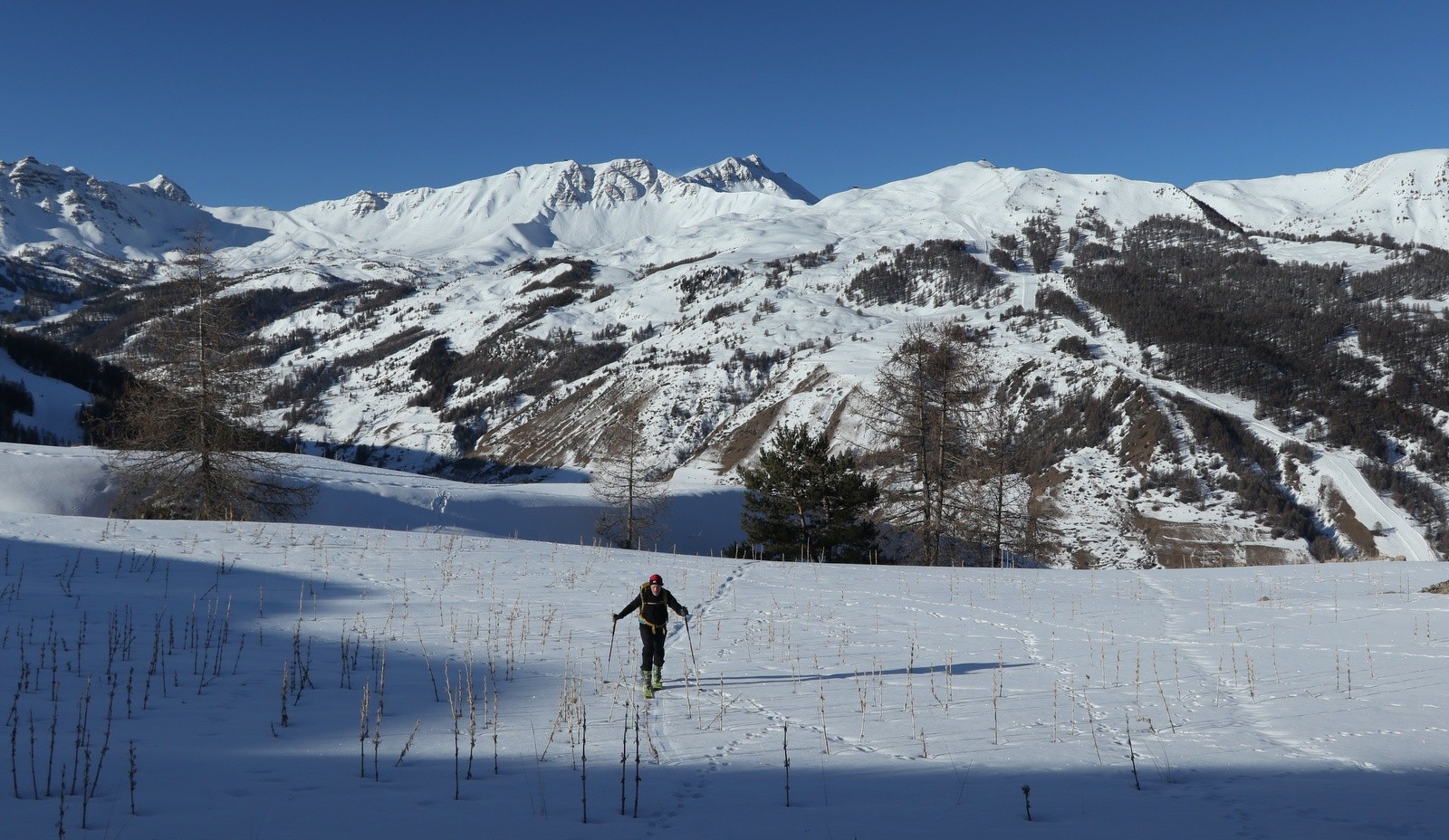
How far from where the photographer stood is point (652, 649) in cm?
931

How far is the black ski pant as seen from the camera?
9.27 metres

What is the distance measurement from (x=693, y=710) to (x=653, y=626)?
3.90 feet

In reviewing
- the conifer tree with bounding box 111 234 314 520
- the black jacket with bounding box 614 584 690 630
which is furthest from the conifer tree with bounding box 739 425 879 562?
the black jacket with bounding box 614 584 690 630

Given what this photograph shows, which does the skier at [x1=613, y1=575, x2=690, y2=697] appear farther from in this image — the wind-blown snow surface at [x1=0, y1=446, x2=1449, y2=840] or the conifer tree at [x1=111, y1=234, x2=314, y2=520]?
the conifer tree at [x1=111, y1=234, x2=314, y2=520]

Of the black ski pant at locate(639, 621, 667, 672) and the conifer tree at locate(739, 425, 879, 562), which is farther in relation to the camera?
the conifer tree at locate(739, 425, 879, 562)

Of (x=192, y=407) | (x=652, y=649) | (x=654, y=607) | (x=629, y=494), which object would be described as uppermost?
(x=192, y=407)

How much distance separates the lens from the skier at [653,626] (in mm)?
9273

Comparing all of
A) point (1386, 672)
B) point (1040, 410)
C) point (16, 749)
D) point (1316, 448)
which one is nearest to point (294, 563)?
point (16, 749)

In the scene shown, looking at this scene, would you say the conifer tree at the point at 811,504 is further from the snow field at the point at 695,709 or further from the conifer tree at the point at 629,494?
the snow field at the point at 695,709

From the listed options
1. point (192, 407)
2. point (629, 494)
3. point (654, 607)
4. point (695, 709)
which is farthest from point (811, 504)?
point (695, 709)

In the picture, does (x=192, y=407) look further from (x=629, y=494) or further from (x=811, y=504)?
(x=629, y=494)

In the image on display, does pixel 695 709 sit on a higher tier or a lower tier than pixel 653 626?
→ lower

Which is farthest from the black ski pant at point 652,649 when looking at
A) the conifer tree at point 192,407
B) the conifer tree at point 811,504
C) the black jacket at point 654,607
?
the conifer tree at point 192,407

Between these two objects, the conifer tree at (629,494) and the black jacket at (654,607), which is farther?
the conifer tree at (629,494)
